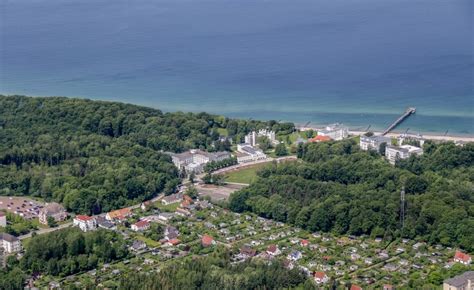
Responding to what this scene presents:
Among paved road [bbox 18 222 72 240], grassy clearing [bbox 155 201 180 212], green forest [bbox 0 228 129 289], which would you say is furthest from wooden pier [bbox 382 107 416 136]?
green forest [bbox 0 228 129 289]

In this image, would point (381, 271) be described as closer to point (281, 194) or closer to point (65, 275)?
point (281, 194)

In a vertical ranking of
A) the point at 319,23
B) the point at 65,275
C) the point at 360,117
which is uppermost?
the point at 319,23

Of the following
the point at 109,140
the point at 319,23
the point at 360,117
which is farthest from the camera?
the point at 319,23

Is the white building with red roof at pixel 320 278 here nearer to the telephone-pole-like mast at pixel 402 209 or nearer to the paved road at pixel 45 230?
the telephone-pole-like mast at pixel 402 209

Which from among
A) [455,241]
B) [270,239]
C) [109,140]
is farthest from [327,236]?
[109,140]

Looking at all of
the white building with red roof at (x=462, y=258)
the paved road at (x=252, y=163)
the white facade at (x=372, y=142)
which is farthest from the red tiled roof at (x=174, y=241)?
the white facade at (x=372, y=142)

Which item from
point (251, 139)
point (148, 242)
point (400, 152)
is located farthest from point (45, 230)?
point (400, 152)

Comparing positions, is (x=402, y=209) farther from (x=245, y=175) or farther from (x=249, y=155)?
(x=249, y=155)
